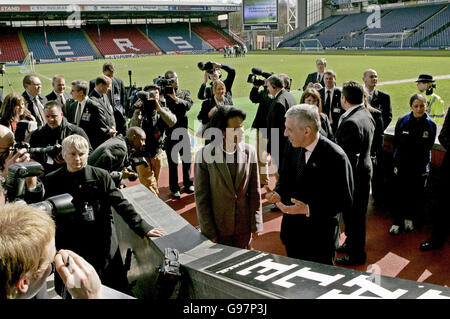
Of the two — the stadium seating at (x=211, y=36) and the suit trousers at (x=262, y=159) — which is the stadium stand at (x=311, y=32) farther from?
the suit trousers at (x=262, y=159)

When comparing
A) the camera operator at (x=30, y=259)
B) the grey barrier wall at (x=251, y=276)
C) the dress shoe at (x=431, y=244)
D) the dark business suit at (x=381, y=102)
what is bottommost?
the dress shoe at (x=431, y=244)

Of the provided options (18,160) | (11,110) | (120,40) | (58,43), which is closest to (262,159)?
(11,110)

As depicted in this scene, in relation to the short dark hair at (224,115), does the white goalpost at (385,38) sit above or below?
above

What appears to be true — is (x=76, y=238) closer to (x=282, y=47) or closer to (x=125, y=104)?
(x=125, y=104)

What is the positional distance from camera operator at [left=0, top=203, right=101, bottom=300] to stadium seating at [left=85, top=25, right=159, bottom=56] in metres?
48.9

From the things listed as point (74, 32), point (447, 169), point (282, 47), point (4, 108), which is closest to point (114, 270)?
point (4, 108)

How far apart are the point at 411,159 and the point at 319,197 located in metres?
2.39

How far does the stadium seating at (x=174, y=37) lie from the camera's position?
52.5 m

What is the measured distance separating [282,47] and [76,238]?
60.7 m

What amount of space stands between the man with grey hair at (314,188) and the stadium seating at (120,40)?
47.7 m

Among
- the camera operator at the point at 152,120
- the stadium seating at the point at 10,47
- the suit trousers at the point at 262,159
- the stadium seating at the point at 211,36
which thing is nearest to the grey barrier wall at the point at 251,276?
the camera operator at the point at 152,120

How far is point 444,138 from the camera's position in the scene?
4.14 m

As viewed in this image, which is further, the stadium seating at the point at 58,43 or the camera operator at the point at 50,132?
the stadium seating at the point at 58,43

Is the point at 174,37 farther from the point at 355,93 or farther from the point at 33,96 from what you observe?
the point at 355,93
